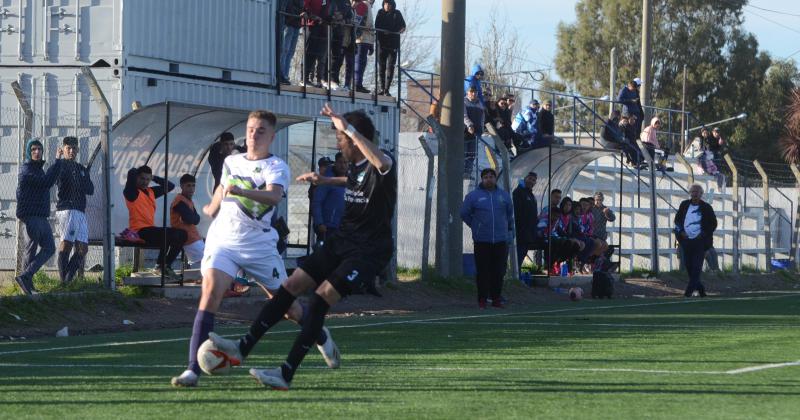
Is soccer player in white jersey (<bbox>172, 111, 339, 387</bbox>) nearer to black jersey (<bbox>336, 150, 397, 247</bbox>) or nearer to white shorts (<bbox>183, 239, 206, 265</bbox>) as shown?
black jersey (<bbox>336, 150, 397, 247</bbox>)

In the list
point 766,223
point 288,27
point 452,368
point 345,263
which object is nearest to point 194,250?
point 288,27

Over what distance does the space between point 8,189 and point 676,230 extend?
1141 centimetres

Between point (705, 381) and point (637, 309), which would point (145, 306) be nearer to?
point (637, 309)

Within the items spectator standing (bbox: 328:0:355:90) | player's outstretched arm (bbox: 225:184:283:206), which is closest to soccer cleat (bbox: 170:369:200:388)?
player's outstretched arm (bbox: 225:184:283:206)

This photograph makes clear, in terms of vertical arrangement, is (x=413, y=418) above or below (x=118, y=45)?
below

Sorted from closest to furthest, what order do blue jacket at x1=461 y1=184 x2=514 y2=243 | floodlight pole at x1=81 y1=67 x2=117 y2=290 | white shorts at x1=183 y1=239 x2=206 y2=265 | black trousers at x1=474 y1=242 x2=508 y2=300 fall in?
1. floodlight pole at x1=81 y1=67 x2=117 y2=290
2. white shorts at x1=183 y1=239 x2=206 y2=265
3. blue jacket at x1=461 y1=184 x2=514 y2=243
4. black trousers at x1=474 y1=242 x2=508 y2=300

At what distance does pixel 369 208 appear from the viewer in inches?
359

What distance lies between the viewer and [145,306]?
17141mm

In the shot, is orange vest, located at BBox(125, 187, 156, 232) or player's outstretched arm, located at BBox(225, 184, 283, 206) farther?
orange vest, located at BBox(125, 187, 156, 232)

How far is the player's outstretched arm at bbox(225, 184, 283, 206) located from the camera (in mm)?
9086

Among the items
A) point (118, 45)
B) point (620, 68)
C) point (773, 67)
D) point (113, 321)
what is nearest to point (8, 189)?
point (118, 45)

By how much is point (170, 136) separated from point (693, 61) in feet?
172

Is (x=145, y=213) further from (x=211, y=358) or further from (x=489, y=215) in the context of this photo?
(x=211, y=358)

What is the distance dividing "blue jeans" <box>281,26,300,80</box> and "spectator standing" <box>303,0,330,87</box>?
219 millimetres
